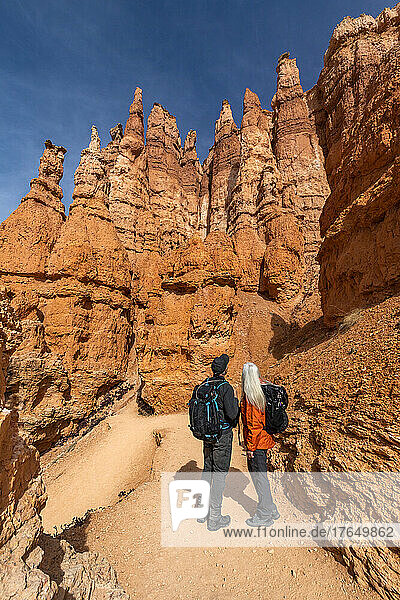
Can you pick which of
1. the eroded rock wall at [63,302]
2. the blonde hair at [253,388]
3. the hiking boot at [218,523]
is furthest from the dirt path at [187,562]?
the eroded rock wall at [63,302]

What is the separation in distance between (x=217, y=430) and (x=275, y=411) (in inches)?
32.1

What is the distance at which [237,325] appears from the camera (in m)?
15.2

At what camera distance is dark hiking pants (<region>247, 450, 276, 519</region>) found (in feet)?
10.3

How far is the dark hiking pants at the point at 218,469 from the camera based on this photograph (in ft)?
10.4

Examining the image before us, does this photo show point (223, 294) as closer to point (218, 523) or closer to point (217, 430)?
point (217, 430)

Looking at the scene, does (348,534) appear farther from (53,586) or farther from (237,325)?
(237,325)

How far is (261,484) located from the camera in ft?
10.3

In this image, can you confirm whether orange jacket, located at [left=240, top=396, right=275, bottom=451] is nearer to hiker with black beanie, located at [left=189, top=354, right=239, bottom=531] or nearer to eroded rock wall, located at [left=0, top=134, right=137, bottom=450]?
hiker with black beanie, located at [left=189, top=354, right=239, bottom=531]

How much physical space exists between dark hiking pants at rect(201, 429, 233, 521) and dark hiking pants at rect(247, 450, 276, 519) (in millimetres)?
343

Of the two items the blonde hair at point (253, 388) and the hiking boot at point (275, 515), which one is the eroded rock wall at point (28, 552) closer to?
the hiking boot at point (275, 515)

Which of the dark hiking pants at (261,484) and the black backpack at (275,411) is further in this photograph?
the black backpack at (275,411)

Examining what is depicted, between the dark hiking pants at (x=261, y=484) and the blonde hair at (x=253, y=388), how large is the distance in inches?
25.1

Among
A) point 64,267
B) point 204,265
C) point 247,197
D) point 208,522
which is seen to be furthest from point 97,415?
point 247,197

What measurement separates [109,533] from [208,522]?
1367 millimetres
